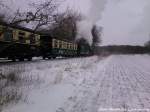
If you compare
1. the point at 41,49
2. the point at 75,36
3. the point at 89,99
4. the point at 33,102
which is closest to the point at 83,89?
the point at 89,99

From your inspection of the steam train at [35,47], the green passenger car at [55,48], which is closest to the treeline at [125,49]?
the steam train at [35,47]

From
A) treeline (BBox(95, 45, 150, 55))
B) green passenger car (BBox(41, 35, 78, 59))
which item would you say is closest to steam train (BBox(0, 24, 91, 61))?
green passenger car (BBox(41, 35, 78, 59))

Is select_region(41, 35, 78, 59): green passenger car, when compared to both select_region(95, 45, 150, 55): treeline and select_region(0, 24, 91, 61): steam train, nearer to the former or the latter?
select_region(0, 24, 91, 61): steam train

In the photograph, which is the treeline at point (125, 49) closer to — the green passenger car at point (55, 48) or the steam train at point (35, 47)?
the steam train at point (35, 47)

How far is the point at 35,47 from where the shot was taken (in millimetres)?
31359

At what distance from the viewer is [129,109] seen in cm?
737

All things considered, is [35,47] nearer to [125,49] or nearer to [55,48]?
[55,48]

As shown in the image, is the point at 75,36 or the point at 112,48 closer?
the point at 75,36

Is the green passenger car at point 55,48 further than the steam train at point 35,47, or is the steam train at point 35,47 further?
the green passenger car at point 55,48

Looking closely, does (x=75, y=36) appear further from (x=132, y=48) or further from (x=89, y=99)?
(x=132, y=48)

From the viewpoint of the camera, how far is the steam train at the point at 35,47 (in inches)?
561

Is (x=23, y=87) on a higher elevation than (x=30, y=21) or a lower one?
lower

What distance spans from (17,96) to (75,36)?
4534 cm

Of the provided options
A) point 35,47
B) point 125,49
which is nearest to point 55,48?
point 35,47
